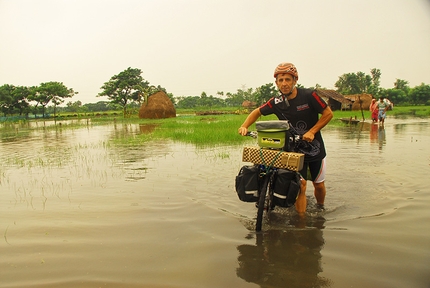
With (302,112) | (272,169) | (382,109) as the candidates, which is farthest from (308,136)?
(382,109)

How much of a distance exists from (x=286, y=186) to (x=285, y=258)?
0.66m

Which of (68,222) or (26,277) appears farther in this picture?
(68,222)

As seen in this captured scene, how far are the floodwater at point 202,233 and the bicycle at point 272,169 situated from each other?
37 cm

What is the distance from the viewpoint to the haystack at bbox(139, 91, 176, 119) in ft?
105

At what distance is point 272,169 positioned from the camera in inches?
117

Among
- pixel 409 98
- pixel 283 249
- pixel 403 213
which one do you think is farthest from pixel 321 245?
pixel 409 98

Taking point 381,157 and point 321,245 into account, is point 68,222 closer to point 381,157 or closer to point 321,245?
point 321,245

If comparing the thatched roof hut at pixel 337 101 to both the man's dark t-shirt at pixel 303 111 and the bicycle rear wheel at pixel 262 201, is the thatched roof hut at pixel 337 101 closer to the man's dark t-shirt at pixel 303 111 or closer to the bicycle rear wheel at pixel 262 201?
the man's dark t-shirt at pixel 303 111

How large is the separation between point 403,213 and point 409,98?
177ft

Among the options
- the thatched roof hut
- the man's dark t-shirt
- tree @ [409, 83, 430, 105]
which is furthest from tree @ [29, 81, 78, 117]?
tree @ [409, 83, 430, 105]

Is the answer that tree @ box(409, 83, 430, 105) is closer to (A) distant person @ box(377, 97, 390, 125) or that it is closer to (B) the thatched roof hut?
(B) the thatched roof hut

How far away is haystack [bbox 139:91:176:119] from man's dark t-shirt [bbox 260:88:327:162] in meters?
29.4

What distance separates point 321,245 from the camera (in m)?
2.69

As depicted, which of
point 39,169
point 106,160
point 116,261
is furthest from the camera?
point 106,160
